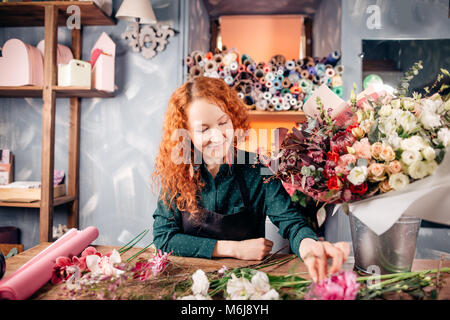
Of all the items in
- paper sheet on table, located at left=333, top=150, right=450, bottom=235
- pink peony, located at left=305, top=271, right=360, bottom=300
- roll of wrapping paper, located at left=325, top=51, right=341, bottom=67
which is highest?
roll of wrapping paper, located at left=325, top=51, right=341, bottom=67

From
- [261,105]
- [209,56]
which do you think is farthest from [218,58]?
[261,105]

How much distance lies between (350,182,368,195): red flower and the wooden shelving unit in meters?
1.52

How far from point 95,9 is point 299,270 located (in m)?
1.72

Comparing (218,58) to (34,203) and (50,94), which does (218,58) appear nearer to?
(50,94)

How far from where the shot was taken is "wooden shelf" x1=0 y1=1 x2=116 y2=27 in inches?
66.0

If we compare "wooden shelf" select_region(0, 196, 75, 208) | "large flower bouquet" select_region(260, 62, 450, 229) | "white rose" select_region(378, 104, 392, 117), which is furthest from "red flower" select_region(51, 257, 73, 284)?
"wooden shelf" select_region(0, 196, 75, 208)

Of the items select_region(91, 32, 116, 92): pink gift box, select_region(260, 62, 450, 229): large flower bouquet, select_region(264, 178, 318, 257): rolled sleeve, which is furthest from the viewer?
select_region(91, 32, 116, 92): pink gift box

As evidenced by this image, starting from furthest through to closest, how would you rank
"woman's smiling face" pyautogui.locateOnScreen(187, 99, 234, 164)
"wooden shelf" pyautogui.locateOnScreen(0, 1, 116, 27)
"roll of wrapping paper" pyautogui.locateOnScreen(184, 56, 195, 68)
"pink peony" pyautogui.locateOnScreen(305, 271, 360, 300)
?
"roll of wrapping paper" pyautogui.locateOnScreen(184, 56, 195, 68), "wooden shelf" pyautogui.locateOnScreen(0, 1, 116, 27), "woman's smiling face" pyautogui.locateOnScreen(187, 99, 234, 164), "pink peony" pyautogui.locateOnScreen(305, 271, 360, 300)

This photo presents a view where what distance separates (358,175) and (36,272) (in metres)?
0.67

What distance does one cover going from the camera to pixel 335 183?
0.64 m

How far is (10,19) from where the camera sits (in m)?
1.84

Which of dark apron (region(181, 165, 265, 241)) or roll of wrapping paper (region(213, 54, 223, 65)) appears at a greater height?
roll of wrapping paper (region(213, 54, 223, 65))

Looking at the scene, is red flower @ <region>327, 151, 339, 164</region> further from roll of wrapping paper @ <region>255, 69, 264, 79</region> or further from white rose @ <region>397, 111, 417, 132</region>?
roll of wrapping paper @ <region>255, 69, 264, 79</region>

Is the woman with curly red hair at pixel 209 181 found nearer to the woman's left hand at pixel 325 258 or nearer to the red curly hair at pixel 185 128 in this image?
the red curly hair at pixel 185 128
